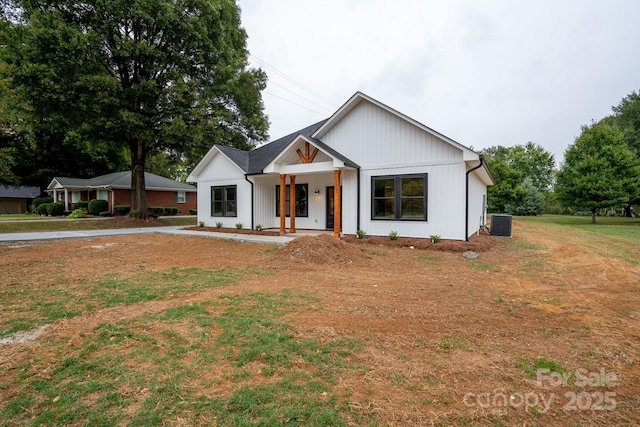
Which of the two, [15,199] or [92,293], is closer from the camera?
[92,293]

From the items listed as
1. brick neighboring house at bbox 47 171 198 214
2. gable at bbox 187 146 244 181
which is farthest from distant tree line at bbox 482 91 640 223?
brick neighboring house at bbox 47 171 198 214

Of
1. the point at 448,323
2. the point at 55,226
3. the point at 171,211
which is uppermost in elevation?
the point at 171,211

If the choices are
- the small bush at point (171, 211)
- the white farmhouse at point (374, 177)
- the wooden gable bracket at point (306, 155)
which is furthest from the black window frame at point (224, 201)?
the small bush at point (171, 211)

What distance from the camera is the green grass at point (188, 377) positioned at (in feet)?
7.32

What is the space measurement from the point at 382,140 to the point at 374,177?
1.36 meters

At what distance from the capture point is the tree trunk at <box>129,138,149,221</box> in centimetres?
1875

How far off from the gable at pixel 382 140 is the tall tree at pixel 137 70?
8346 millimetres

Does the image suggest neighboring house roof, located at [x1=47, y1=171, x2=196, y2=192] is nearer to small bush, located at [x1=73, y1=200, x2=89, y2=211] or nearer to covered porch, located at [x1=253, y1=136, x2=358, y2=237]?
small bush, located at [x1=73, y1=200, x2=89, y2=211]

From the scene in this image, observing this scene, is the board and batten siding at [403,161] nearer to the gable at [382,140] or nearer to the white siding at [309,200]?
the gable at [382,140]

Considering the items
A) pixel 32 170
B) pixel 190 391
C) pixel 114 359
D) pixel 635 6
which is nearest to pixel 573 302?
pixel 190 391

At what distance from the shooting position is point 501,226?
1319 cm

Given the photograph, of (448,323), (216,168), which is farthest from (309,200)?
(448,323)

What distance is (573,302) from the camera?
491 centimetres

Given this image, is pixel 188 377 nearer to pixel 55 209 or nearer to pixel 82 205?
pixel 82 205
